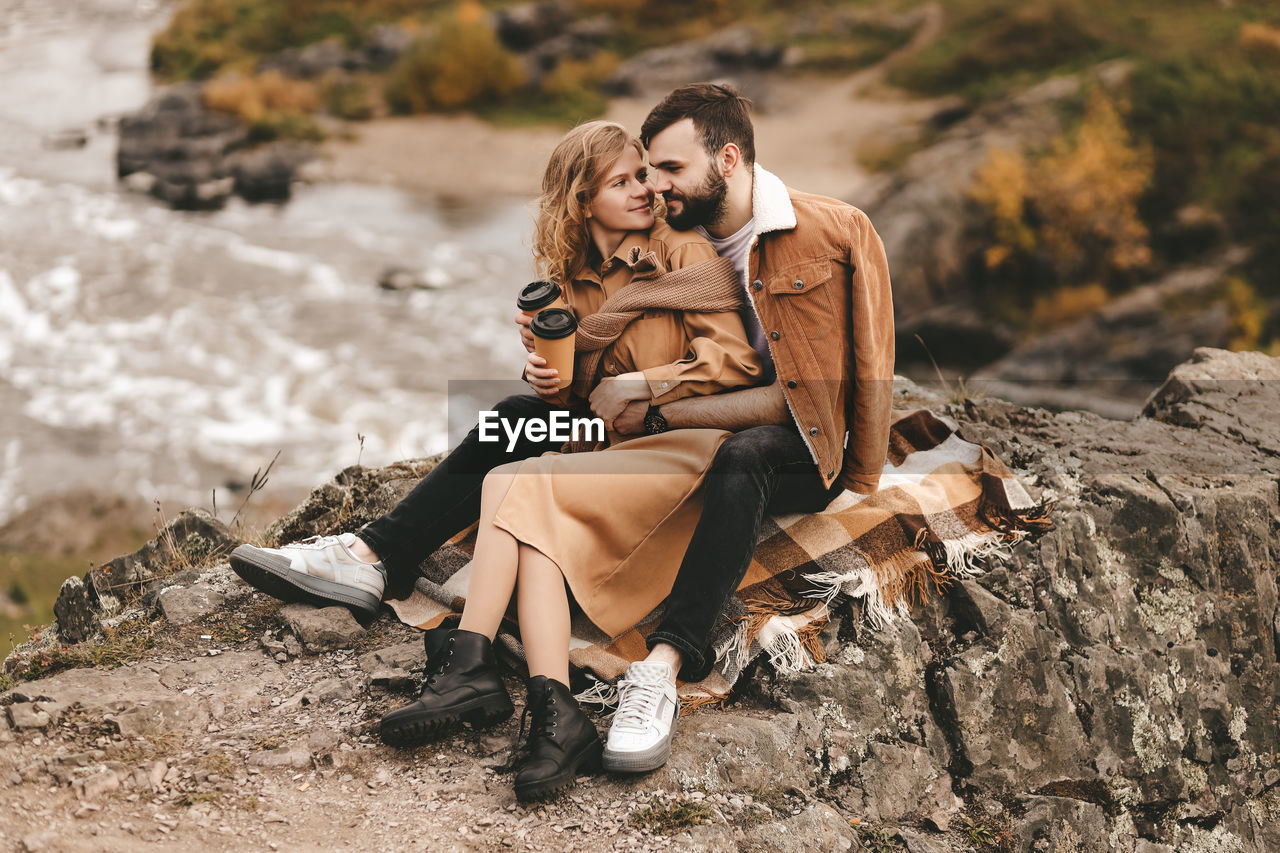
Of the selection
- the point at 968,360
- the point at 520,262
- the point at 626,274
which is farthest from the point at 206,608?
the point at 520,262

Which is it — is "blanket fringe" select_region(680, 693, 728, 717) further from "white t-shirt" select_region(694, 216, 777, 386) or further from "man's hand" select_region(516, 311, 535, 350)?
"man's hand" select_region(516, 311, 535, 350)

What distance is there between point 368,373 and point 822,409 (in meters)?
12.6

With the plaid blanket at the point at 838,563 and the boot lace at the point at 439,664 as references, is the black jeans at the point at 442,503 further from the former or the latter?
the boot lace at the point at 439,664

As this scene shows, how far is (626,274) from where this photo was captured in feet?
11.6

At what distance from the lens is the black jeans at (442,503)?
11.9 ft

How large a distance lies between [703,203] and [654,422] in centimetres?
75

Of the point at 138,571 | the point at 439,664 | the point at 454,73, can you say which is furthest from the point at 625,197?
the point at 454,73

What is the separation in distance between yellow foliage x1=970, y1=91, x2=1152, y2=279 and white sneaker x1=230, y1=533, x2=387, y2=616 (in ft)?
49.4

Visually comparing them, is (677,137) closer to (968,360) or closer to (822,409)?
(822,409)

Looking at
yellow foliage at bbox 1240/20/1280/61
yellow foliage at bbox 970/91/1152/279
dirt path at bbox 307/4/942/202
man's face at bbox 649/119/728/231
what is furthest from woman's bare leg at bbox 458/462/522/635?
yellow foliage at bbox 1240/20/1280/61

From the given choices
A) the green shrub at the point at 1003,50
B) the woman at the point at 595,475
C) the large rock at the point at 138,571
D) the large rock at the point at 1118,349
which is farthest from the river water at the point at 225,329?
the green shrub at the point at 1003,50

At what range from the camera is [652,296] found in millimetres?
3398

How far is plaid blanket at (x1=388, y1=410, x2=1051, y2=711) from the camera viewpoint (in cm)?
331

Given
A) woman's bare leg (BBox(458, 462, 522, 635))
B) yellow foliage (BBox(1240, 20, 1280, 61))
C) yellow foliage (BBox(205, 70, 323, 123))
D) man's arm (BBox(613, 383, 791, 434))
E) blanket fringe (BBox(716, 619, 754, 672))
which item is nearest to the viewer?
woman's bare leg (BBox(458, 462, 522, 635))
